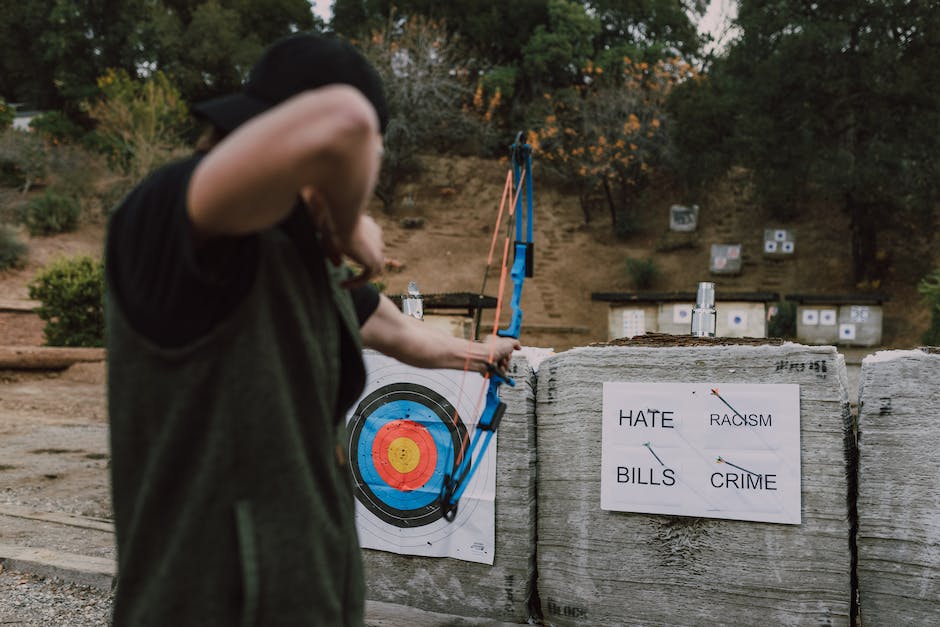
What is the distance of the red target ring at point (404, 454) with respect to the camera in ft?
10.1

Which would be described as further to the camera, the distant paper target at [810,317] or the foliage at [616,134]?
the foliage at [616,134]

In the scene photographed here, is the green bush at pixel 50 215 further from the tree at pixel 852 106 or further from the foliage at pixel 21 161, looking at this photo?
the tree at pixel 852 106

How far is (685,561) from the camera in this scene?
2.66m

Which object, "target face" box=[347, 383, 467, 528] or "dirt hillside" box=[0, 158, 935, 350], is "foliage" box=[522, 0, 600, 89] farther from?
"target face" box=[347, 383, 467, 528]

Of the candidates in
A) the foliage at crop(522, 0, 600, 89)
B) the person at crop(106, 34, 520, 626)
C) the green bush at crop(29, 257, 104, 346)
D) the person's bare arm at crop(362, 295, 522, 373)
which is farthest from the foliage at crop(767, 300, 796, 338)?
the person at crop(106, 34, 520, 626)

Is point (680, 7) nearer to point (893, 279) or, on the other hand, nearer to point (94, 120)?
point (893, 279)

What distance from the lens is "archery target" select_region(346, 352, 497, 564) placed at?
295 cm

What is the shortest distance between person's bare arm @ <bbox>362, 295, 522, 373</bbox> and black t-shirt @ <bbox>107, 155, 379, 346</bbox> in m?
0.57

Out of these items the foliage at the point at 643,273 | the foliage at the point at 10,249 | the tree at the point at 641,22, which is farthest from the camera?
the tree at the point at 641,22

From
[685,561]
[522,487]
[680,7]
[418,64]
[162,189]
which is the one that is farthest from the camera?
[680,7]

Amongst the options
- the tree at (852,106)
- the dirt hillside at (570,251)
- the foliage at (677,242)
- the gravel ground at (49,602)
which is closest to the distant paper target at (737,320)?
the dirt hillside at (570,251)

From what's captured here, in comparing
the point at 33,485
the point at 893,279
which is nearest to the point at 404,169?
the point at 893,279

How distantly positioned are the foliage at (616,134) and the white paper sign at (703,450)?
1861cm

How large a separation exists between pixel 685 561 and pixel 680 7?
28019 mm
